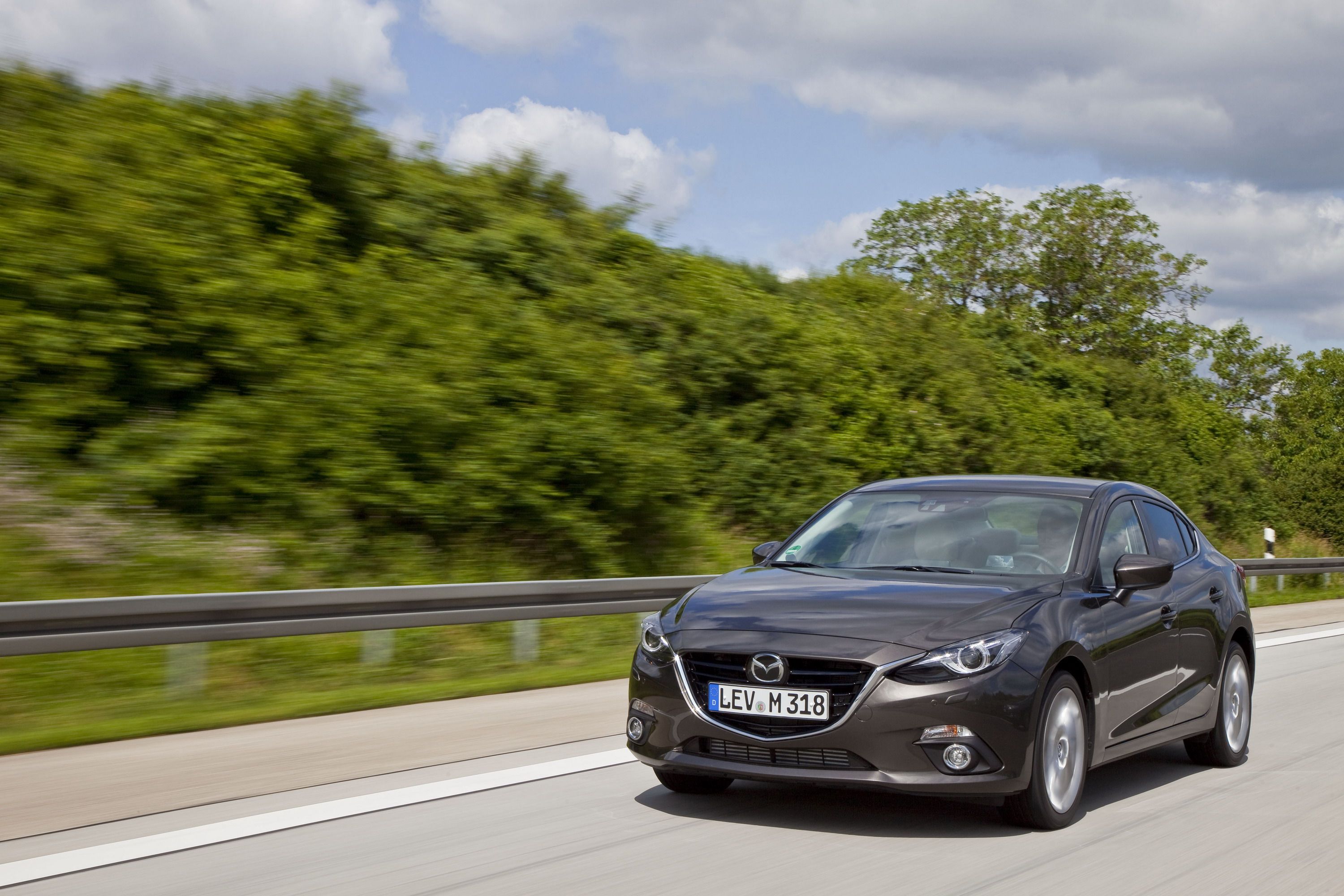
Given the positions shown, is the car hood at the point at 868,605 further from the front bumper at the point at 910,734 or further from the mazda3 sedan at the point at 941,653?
the front bumper at the point at 910,734

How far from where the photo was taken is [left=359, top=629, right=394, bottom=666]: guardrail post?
11.4m

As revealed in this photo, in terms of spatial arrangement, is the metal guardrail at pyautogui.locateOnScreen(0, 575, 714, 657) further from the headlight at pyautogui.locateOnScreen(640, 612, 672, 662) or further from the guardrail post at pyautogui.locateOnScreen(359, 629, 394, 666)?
the headlight at pyautogui.locateOnScreen(640, 612, 672, 662)

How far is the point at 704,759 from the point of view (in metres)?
5.66

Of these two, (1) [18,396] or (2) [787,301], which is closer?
(1) [18,396]

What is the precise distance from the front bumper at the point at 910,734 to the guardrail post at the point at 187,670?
512 cm

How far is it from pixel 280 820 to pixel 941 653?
2.69m

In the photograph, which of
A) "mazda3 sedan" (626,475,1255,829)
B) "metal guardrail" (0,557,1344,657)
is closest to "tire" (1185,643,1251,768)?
"mazda3 sedan" (626,475,1255,829)

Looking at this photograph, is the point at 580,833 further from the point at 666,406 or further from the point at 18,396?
the point at 666,406

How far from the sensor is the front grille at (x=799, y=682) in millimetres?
5398

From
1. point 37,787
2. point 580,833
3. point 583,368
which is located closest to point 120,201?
point 583,368

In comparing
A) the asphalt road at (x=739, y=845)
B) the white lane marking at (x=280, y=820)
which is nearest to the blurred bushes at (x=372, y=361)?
the white lane marking at (x=280, y=820)

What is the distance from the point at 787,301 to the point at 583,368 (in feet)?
33.3

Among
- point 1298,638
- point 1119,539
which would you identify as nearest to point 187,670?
point 1119,539

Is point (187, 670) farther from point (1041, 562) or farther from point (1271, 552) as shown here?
point (1271, 552)
